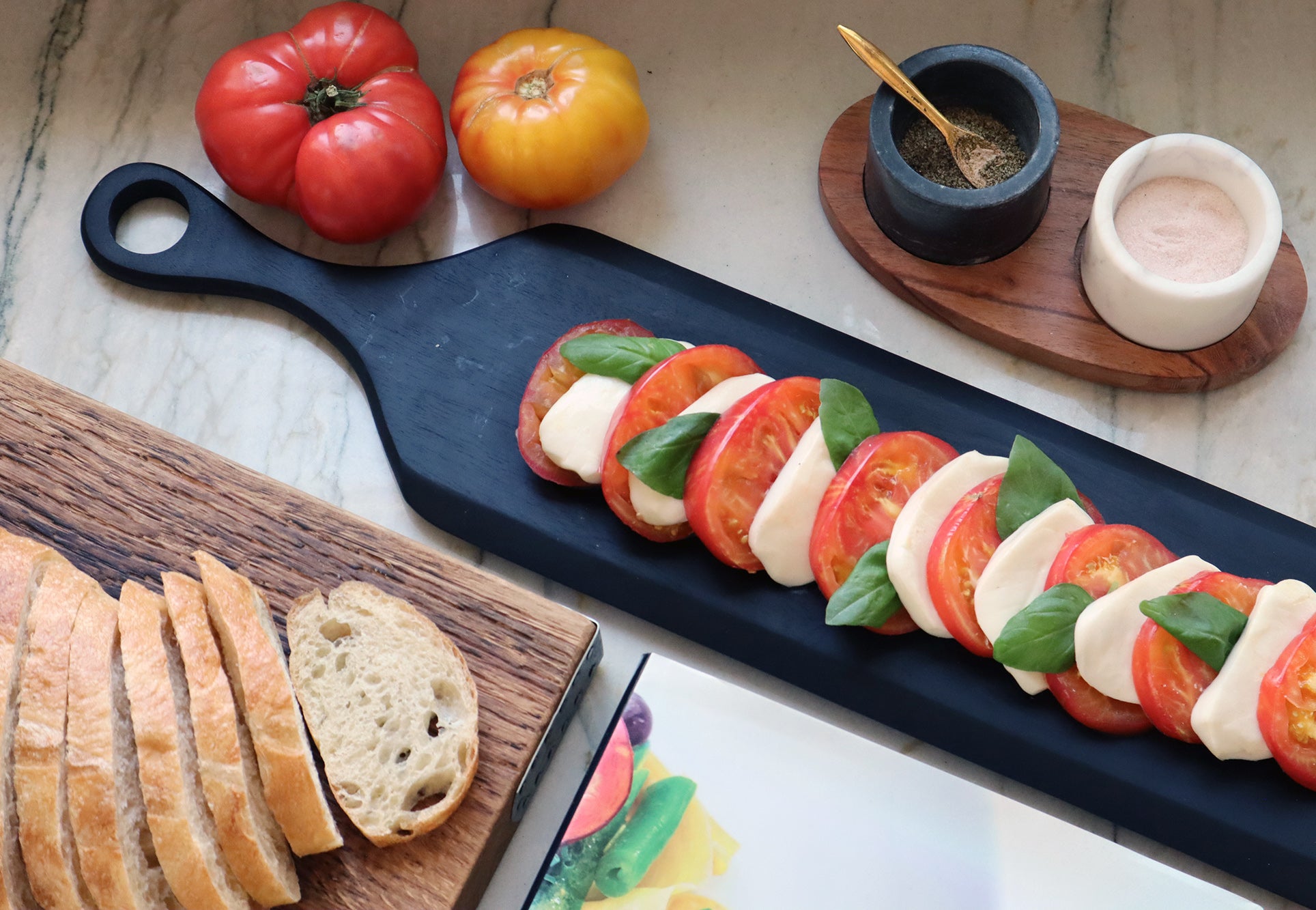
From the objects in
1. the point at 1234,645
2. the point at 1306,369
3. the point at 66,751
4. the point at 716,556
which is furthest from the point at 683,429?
the point at 1306,369

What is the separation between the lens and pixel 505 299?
2.15m

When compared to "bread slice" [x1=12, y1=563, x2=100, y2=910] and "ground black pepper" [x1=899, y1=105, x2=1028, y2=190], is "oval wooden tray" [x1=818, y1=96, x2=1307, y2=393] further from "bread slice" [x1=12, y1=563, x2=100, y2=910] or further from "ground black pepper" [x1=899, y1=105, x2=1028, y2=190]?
"bread slice" [x1=12, y1=563, x2=100, y2=910]

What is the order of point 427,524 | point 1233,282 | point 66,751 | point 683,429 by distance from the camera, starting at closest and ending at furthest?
point 66,751
point 683,429
point 1233,282
point 427,524

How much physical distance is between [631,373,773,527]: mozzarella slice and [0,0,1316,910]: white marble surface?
290 millimetres

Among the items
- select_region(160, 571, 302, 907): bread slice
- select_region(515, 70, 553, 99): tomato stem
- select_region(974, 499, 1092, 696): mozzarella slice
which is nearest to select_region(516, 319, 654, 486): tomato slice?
select_region(515, 70, 553, 99): tomato stem

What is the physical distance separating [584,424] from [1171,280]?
1.06m

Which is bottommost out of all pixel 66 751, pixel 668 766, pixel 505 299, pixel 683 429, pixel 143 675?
pixel 66 751

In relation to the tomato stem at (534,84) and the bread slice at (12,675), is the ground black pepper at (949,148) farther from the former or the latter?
the bread slice at (12,675)

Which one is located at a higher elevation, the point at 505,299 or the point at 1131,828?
the point at 505,299

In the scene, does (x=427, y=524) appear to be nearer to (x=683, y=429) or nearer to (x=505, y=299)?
(x=505, y=299)

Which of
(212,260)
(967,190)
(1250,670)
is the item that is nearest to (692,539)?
(967,190)

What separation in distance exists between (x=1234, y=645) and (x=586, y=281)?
1.26 meters

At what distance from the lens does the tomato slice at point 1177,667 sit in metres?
1.69

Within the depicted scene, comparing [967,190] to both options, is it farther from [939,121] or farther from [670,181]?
[670,181]
